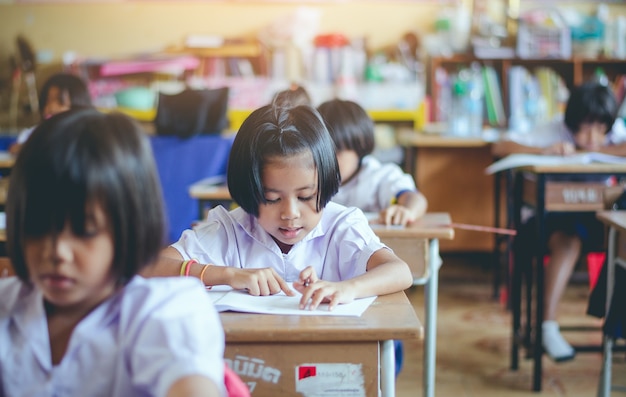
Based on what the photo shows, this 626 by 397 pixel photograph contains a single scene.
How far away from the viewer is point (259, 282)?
1.26 m

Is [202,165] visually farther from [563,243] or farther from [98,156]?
[98,156]

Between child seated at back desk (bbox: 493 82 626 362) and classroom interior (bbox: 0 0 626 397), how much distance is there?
0.88 m

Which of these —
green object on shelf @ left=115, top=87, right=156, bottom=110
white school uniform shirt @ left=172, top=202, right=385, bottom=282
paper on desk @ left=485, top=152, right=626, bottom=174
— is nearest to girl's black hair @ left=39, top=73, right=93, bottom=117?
green object on shelf @ left=115, top=87, right=156, bottom=110

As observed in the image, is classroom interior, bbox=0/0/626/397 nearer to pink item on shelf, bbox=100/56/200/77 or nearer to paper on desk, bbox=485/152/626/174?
pink item on shelf, bbox=100/56/200/77

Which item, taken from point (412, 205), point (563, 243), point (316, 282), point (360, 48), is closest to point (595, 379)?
point (563, 243)

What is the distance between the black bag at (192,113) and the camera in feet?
12.5

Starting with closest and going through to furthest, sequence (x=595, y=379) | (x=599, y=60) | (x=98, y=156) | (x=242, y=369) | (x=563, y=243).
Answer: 1. (x=98, y=156)
2. (x=242, y=369)
3. (x=595, y=379)
4. (x=563, y=243)
5. (x=599, y=60)

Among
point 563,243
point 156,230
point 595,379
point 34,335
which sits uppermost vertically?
point 156,230

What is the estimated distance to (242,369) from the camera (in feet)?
3.75

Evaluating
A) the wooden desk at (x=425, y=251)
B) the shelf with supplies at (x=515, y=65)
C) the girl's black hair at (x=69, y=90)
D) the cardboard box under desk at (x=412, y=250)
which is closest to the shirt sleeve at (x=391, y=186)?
the wooden desk at (x=425, y=251)

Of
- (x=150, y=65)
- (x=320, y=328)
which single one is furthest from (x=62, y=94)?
(x=320, y=328)

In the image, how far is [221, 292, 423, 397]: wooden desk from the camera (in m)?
1.08

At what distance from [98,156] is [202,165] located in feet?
9.59

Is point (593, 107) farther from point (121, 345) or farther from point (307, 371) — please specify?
point (121, 345)
